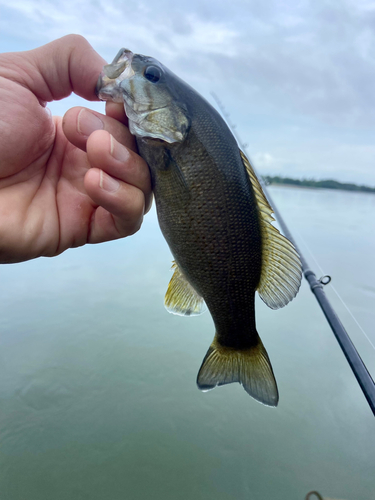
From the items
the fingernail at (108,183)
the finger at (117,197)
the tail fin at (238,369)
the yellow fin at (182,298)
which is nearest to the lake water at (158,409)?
the tail fin at (238,369)

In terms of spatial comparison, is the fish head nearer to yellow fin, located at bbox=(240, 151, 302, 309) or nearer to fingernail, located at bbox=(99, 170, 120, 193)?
fingernail, located at bbox=(99, 170, 120, 193)

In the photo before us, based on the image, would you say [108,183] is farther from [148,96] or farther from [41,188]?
[41,188]

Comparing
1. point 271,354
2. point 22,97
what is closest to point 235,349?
point 22,97

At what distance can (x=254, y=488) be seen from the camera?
2502mm

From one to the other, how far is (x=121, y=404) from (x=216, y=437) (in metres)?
1.02

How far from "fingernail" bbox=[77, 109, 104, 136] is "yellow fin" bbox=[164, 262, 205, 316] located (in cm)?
72

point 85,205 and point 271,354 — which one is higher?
point 85,205

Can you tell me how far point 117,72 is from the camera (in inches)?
52.4

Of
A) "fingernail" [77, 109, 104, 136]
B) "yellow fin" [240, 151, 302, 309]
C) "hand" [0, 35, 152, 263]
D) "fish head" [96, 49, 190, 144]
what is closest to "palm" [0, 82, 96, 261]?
"hand" [0, 35, 152, 263]

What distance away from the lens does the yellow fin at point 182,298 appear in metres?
1.46

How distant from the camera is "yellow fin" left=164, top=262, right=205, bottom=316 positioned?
4.80 feet

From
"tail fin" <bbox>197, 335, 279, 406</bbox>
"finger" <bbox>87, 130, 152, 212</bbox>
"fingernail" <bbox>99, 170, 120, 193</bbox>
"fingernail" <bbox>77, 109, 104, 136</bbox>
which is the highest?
"fingernail" <bbox>77, 109, 104, 136</bbox>

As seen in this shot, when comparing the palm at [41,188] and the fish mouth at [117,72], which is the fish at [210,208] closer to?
the fish mouth at [117,72]

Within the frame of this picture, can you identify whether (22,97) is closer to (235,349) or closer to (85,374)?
(235,349)
